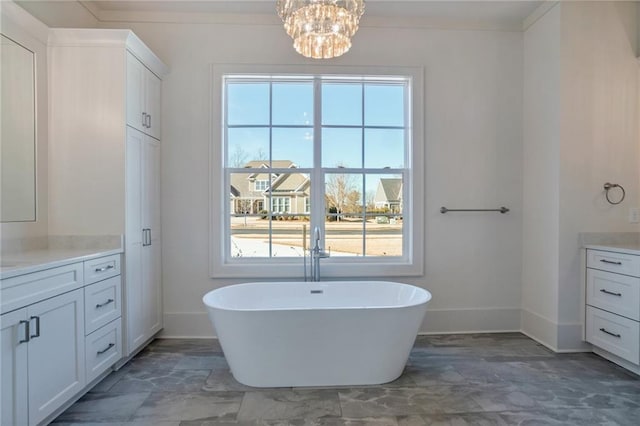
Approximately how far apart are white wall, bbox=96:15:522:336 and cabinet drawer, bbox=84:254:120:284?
0.73 metres

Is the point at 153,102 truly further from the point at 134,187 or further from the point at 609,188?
the point at 609,188

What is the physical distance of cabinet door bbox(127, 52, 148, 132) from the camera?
250 centimetres

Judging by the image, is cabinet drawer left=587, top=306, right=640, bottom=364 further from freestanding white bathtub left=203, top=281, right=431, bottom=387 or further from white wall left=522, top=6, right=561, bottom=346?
freestanding white bathtub left=203, top=281, right=431, bottom=387

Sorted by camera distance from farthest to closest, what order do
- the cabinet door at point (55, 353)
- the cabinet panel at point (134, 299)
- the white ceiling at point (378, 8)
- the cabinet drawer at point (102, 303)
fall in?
1. the white ceiling at point (378, 8)
2. the cabinet panel at point (134, 299)
3. the cabinet drawer at point (102, 303)
4. the cabinet door at point (55, 353)

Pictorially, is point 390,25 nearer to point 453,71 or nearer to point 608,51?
point 453,71

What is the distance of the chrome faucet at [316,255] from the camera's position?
2977 mm

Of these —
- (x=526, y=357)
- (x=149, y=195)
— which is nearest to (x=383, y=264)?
(x=526, y=357)


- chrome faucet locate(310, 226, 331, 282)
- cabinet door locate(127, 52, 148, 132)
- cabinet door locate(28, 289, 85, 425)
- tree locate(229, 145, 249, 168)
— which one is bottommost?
cabinet door locate(28, 289, 85, 425)

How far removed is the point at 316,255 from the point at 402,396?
1.27m

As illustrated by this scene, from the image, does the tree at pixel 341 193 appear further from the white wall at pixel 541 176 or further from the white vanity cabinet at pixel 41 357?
the white vanity cabinet at pixel 41 357

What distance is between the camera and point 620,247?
2.53m

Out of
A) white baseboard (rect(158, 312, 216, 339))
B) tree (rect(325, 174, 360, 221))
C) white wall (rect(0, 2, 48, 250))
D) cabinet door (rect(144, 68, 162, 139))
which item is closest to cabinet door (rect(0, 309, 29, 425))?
white wall (rect(0, 2, 48, 250))

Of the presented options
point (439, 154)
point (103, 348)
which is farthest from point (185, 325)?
point (439, 154)

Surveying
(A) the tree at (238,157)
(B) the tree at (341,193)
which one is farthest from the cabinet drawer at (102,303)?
(B) the tree at (341,193)
